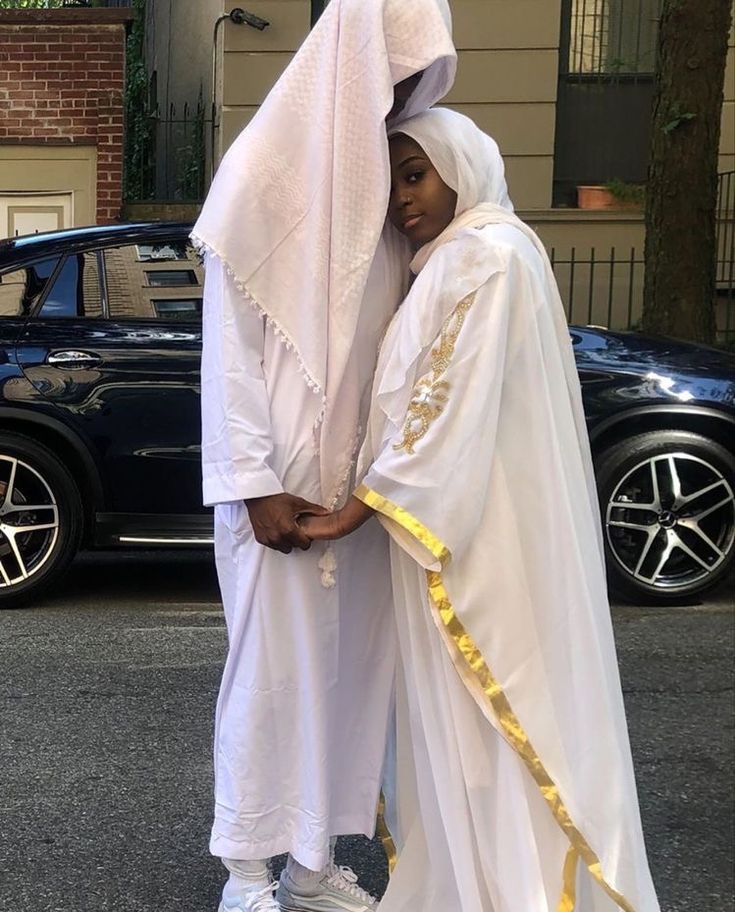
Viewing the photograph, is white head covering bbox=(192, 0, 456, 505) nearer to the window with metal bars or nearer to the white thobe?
the white thobe

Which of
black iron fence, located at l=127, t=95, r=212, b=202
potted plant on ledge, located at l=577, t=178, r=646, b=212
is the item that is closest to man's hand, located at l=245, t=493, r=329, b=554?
potted plant on ledge, located at l=577, t=178, r=646, b=212

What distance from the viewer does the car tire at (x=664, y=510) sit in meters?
5.45

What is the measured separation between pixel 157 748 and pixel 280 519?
1765mm

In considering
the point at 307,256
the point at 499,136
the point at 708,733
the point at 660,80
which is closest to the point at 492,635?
the point at 307,256

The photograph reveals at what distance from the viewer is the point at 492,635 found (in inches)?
84.3

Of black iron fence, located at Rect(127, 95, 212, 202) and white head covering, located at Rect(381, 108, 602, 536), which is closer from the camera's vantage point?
white head covering, located at Rect(381, 108, 602, 536)

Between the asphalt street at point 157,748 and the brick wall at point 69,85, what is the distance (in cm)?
636

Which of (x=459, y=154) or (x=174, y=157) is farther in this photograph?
(x=174, y=157)

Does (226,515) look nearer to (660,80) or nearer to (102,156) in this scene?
(660,80)

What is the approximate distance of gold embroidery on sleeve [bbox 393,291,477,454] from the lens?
2.12 meters

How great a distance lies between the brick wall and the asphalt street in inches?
251

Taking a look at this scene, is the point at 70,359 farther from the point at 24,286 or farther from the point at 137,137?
the point at 137,137

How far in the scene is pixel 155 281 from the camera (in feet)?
17.8

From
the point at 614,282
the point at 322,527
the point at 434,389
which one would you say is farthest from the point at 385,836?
the point at 614,282
